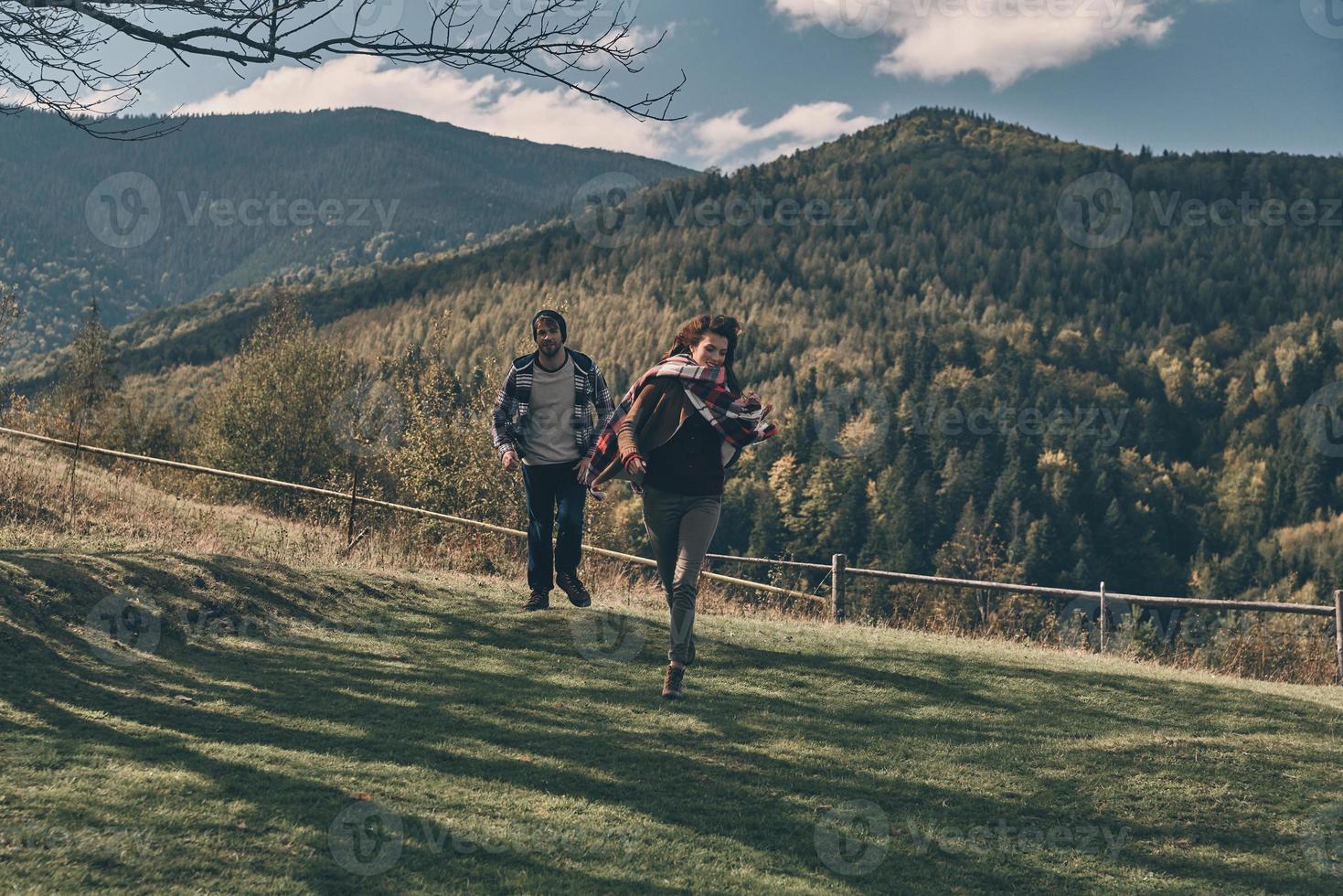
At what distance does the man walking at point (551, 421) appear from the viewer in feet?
27.2

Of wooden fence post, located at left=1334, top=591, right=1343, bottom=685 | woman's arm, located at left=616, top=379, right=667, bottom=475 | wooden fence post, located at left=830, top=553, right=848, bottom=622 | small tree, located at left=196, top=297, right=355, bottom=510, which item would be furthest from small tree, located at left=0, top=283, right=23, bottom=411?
small tree, located at left=196, top=297, right=355, bottom=510

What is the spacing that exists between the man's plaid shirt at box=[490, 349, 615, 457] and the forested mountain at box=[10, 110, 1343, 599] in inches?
1524

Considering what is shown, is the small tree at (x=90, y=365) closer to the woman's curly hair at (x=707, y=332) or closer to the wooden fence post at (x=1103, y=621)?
the wooden fence post at (x=1103, y=621)

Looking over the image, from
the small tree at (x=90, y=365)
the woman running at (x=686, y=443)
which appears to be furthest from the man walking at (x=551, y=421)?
the small tree at (x=90, y=365)

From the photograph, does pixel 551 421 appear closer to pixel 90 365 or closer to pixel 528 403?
pixel 528 403

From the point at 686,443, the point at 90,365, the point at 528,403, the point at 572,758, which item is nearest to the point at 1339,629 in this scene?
the point at 686,443

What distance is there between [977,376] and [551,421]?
13115 cm

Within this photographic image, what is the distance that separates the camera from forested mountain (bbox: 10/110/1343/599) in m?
104

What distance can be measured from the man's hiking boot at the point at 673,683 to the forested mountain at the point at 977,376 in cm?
4071

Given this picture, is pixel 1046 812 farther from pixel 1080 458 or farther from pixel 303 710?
pixel 1080 458

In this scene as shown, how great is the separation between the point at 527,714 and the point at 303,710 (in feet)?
4.19

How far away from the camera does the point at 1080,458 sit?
114m

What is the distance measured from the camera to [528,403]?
27.5 ft

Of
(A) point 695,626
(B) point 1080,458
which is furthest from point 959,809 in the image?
(B) point 1080,458
